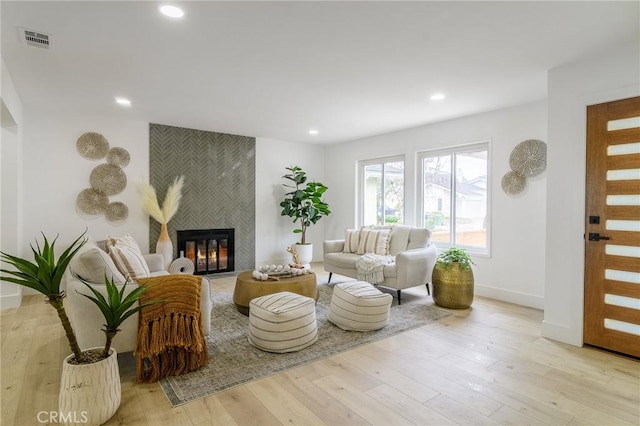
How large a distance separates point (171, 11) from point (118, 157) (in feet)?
11.3

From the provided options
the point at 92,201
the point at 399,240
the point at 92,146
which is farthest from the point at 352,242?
the point at 92,146

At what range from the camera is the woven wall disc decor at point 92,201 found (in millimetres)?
4684

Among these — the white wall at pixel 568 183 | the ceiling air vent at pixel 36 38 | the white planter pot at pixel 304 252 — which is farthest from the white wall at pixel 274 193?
the white wall at pixel 568 183

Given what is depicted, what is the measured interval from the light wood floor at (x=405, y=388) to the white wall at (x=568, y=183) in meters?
0.31

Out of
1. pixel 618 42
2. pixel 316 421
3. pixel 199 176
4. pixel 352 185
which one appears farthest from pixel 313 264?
pixel 618 42

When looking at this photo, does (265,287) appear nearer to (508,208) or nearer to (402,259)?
(402,259)

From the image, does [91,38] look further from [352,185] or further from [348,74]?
[352,185]

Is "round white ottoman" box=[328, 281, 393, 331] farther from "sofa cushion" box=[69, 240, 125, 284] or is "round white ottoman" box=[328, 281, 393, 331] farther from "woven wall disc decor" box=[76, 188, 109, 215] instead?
"woven wall disc decor" box=[76, 188, 109, 215]

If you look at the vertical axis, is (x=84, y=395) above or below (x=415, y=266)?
below

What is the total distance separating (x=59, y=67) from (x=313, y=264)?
511 cm

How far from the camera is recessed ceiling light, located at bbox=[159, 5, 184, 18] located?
6.97 ft

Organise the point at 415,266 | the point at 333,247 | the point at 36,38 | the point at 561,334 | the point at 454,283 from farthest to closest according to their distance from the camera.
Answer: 1. the point at 333,247
2. the point at 415,266
3. the point at 454,283
4. the point at 561,334
5. the point at 36,38

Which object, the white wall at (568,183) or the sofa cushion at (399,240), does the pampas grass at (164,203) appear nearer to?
the sofa cushion at (399,240)

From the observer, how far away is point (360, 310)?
3150 mm
